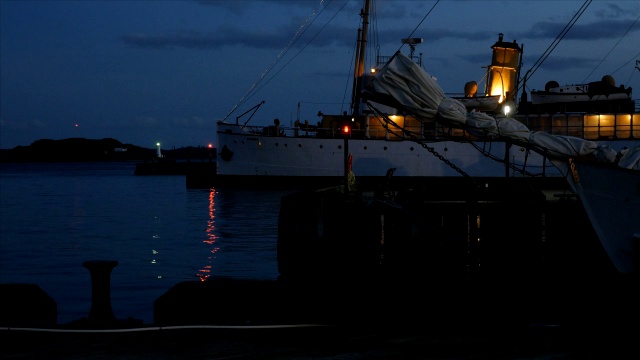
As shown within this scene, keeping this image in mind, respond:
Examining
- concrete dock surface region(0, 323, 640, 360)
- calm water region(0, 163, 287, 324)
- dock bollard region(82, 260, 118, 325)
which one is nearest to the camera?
concrete dock surface region(0, 323, 640, 360)

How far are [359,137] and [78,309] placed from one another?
152 ft

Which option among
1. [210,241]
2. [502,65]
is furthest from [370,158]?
[210,241]

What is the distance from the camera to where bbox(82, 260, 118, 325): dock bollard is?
34.4ft

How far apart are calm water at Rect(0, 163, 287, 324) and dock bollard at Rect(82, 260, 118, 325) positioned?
229 inches

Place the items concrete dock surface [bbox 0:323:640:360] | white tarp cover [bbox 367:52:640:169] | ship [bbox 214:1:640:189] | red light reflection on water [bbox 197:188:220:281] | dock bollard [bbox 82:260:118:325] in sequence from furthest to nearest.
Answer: ship [bbox 214:1:640:189] → red light reflection on water [bbox 197:188:220:281] → white tarp cover [bbox 367:52:640:169] → dock bollard [bbox 82:260:118:325] → concrete dock surface [bbox 0:323:640:360]

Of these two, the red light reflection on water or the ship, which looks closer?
the red light reflection on water

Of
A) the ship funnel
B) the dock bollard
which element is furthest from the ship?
the dock bollard

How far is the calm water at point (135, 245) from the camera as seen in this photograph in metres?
20.9

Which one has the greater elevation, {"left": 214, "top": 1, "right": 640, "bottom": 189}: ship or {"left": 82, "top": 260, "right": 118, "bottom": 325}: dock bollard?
{"left": 214, "top": 1, "right": 640, "bottom": 189}: ship

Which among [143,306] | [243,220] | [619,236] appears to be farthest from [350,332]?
[243,220]

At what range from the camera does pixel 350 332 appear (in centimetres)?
981

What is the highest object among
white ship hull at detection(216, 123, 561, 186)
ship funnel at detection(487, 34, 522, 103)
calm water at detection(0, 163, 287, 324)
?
ship funnel at detection(487, 34, 522, 103)

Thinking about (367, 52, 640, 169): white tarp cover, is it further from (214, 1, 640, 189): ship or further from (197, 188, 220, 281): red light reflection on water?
(214, 1, 640, 189): ship

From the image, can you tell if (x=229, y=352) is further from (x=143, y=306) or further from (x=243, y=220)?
(x=243, y=220)
